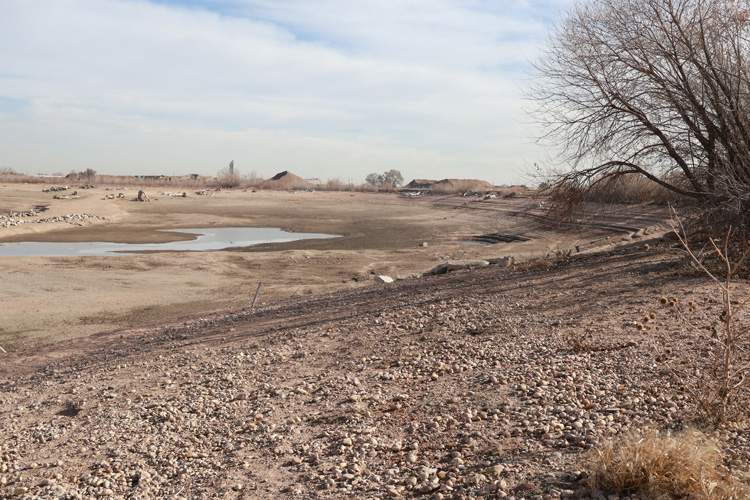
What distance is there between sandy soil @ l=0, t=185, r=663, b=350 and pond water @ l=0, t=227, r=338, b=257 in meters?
1.76

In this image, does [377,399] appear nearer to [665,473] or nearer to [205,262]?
[665,473]

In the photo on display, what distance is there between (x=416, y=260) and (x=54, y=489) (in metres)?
20.3

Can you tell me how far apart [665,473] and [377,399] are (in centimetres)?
331

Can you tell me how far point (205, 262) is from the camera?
23859mm

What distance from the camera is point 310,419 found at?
6.46 meters

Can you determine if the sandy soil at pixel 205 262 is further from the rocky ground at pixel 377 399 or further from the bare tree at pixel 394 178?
the bare tree at pixel 394 178

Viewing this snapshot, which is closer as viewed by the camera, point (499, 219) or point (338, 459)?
point (338, 459)

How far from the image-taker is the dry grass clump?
3.88 m

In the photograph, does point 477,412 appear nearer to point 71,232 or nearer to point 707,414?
point 707,414

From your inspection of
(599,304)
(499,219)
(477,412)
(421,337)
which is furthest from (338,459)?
(499,219)

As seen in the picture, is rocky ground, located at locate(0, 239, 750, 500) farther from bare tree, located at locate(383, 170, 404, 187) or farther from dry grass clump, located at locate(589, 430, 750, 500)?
bare tree, located at locate(383, 170, 404, 187)

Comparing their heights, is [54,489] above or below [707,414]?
below

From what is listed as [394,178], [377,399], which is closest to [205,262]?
[377,399]

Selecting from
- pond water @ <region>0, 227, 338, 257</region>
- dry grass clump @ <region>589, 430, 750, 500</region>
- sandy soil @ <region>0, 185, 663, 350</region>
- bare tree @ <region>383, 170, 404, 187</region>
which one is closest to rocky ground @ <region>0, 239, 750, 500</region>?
dry grass clump @ <region>589, 430, 750, 500</region>
